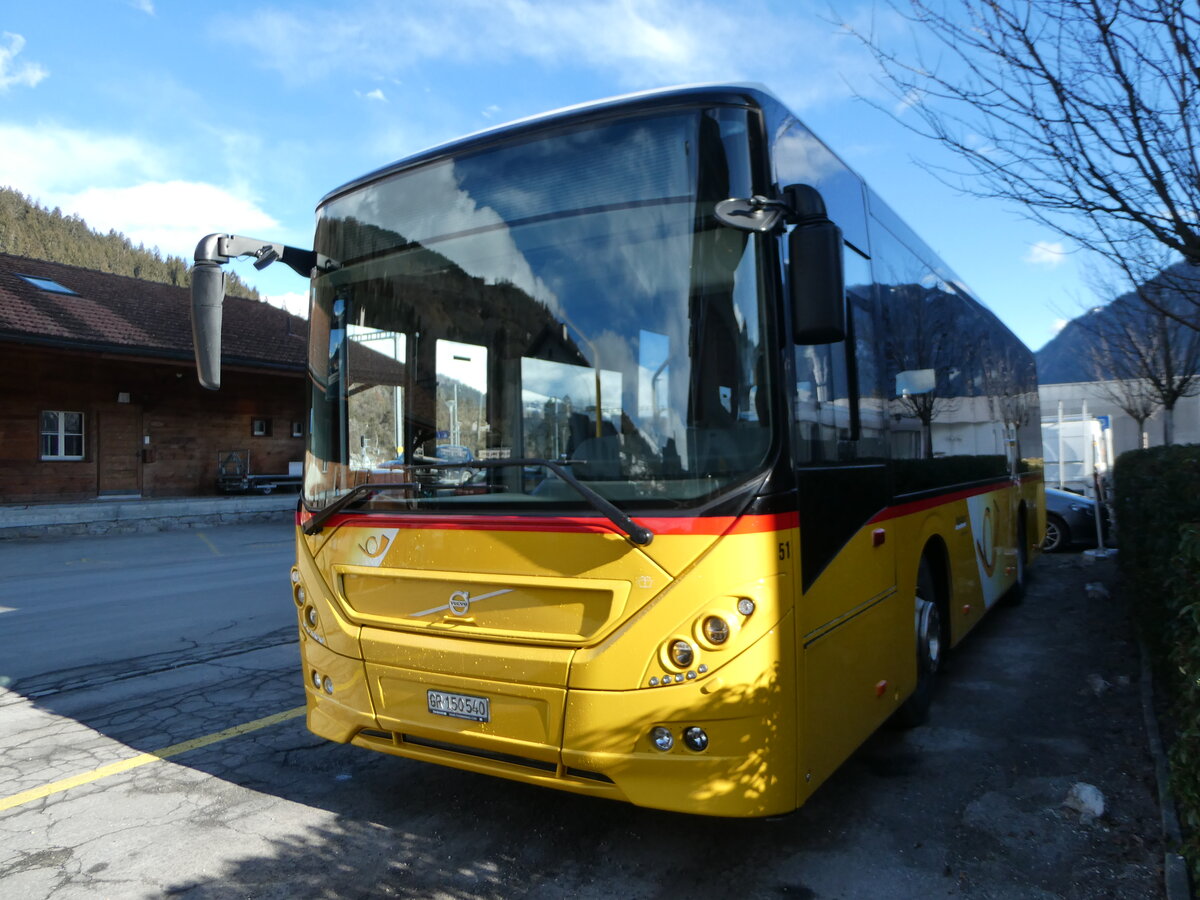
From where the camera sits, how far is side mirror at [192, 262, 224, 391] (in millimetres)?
3895

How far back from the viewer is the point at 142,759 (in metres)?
4.84

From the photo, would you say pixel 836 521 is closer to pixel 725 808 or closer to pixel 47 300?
pixel 725 808

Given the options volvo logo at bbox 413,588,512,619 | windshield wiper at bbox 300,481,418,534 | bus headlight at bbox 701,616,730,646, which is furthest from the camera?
windshield wiper at bbox 300,481,418,534

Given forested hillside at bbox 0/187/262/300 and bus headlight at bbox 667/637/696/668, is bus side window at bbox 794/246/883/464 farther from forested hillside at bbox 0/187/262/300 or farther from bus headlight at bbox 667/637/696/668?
forested hillside at bbox 0/187/262/300

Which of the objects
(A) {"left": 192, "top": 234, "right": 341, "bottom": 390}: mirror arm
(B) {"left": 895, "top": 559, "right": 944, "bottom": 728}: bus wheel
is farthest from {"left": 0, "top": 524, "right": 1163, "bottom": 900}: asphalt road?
(A) {"left": 192, "top": 234, "right": 341, "bottom": 390}: mirror arm

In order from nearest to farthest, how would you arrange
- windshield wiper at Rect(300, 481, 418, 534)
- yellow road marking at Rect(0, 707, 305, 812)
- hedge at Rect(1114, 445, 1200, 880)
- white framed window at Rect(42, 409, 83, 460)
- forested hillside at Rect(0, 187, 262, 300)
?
hedge at Rect(1114, 445, 1200, 880) < windshield wiper at Rect(300, 481, 418, 534) < yellow road marking at Rect(0, 707, 305, 812) < white framed window at Rect(42, 409, 83, 460) < forested hillside at Rect(0, 187, 262, 300)

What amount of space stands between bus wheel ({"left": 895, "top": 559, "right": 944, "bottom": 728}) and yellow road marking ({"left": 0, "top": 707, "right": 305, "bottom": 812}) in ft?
12.7

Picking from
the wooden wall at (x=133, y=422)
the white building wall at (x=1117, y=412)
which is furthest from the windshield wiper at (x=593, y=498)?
the white building wall at (x=1117, y=412)

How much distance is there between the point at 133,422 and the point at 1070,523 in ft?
76.5

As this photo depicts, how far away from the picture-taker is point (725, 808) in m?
3.15

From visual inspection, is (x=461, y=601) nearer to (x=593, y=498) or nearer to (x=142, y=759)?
(x=593, y=498)

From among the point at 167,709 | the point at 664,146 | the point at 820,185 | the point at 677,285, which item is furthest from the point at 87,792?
the point at 820,185

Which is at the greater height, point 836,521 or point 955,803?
point 836,521

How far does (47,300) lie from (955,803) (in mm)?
25687
